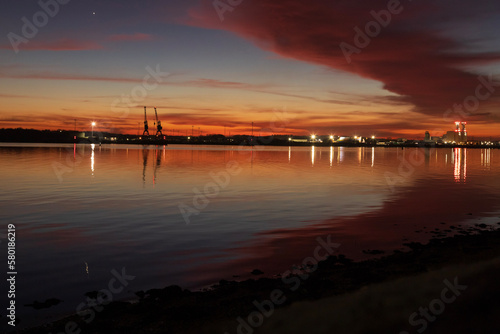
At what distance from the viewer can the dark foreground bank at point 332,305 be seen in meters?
8.14

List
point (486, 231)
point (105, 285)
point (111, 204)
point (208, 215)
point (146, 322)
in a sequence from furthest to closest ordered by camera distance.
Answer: point (111, 204) < point (208, 215) < point (486, 231) < point (105, 285) < point (146, 322)

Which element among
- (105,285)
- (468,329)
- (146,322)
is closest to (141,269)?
(105,285)

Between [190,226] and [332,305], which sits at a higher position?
[332,305]

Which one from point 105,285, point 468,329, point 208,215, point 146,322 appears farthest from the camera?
point 208,215

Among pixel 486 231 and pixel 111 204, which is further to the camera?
pixel 111 204

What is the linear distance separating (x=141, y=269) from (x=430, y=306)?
8.75 metres

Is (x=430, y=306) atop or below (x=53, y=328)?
atop

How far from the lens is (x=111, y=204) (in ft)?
86.9

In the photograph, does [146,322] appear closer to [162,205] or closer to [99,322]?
[99,322]

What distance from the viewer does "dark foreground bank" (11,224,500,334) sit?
8.14 m

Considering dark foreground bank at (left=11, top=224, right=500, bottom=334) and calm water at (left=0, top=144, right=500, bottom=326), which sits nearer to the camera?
dark foreground bank at (left=11, top=224, right=500, bottom=334)

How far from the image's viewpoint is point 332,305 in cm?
917

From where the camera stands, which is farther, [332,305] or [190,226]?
[190,226]

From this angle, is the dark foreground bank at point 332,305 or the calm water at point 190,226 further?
the calm water at point 190,226
